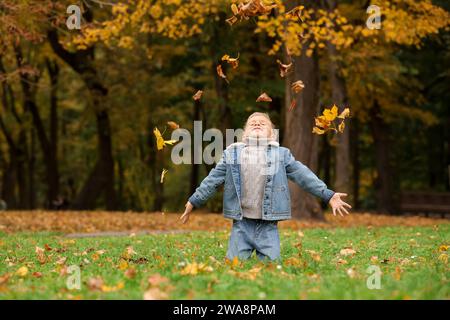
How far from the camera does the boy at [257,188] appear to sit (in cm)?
753

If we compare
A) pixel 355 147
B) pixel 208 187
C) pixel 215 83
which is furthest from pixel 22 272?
pixel 355 147

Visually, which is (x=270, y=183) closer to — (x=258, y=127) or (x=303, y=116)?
(x=258, y=127)

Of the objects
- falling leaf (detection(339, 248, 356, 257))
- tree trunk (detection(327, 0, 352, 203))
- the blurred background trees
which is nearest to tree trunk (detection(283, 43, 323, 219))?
the blurred background trees

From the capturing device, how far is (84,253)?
927cm

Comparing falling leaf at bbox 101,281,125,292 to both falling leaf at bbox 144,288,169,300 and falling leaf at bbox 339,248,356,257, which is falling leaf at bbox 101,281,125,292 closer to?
falling leaf at bbox 144,288,169,300

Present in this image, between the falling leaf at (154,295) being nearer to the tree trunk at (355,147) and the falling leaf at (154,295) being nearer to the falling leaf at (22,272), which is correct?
the falling leaf at (22,272)

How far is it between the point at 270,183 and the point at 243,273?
145cm

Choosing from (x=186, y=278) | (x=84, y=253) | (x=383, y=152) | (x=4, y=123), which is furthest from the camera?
(x=4, y=123)

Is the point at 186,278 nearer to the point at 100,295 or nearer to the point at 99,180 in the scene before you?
the point at 100,295

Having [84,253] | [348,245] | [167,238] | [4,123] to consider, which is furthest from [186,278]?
[4,123]

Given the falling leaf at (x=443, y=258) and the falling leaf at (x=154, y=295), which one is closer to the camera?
the falling leaf at (x=154, y=295)

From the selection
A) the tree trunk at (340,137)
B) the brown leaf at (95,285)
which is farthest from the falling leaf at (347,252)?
the tree trunk at (340,137)

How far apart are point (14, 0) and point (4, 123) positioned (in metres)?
18.9

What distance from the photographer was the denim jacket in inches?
296
